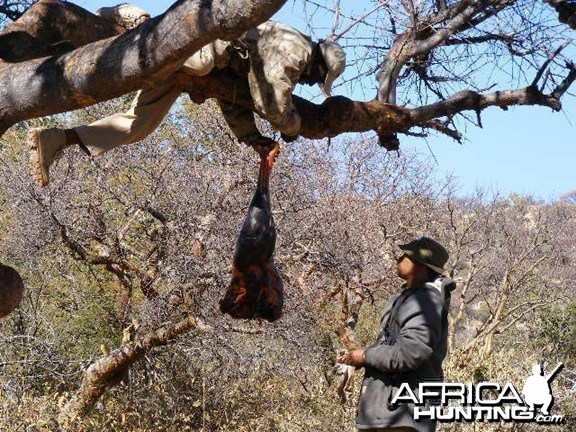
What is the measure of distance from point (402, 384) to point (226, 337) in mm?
5126

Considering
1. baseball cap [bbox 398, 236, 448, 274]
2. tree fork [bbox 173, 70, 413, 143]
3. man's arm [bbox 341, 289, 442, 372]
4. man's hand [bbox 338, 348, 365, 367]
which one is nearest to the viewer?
tree fork [bbox 173, 70, 413, 143]

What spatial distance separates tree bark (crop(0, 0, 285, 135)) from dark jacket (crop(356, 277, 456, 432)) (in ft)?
6.73

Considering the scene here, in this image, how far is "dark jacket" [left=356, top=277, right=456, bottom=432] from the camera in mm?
4938

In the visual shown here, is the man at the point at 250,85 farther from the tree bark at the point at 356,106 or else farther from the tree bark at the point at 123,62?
the tree bark at the point at 123,62

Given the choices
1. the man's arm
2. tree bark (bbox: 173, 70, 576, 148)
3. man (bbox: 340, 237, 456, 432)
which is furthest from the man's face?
tree bark (bbox: 173, 70, 576, 148)

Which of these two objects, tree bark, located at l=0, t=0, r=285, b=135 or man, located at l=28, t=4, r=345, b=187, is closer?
tree bark, located at l=0, t=0, r=285, b=135

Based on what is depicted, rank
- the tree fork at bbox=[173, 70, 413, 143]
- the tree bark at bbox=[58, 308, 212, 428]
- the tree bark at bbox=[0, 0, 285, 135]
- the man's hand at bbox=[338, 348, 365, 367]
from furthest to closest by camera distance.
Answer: the tree bark at bbox=[58, 308, 212, 428] < the man's hand at bbox=[338, 348, 365, 367] < the tree fork at bbox=[173, 70, 413, 143] < the tree bark at bbox=[0, 0, 285, 135]

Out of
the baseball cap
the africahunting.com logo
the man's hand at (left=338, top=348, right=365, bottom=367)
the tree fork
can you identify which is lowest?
the africahunting.com logo

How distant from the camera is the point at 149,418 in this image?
9977mm

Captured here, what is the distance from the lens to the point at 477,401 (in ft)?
21.7

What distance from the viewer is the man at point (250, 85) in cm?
444

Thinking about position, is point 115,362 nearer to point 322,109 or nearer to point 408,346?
point 408,346

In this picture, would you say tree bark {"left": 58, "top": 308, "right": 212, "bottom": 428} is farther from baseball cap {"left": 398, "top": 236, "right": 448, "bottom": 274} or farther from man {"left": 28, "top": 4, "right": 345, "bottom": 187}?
man {"left": 28, "top": 4, "right": 345, "bottom": 187}

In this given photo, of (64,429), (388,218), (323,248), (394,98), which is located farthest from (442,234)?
(394,98)
